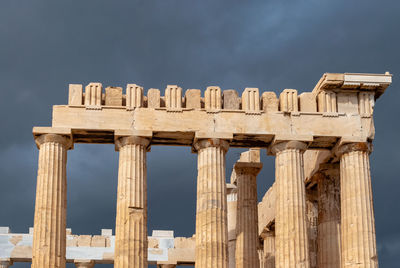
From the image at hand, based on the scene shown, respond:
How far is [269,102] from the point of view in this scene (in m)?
39.7

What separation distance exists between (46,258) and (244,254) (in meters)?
11.4

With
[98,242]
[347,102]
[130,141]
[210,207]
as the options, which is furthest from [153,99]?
[98,242]

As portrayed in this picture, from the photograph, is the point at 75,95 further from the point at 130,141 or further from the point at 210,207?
the point at 210,207

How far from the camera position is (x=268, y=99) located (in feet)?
131

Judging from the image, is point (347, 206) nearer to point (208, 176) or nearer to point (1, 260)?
point (208, 176)

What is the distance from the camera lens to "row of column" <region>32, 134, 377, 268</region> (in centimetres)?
3669

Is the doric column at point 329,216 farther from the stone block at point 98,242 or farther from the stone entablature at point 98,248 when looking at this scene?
the stone block at point 98,242

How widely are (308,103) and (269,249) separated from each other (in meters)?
12.8

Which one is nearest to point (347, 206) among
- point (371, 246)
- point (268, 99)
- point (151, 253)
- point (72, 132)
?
point (371, 246)

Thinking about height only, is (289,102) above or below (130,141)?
above

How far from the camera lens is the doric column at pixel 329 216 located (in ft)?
137

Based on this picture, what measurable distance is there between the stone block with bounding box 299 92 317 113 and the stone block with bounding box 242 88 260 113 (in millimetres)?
2112

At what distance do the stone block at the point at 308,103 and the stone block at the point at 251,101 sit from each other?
2.11 metres

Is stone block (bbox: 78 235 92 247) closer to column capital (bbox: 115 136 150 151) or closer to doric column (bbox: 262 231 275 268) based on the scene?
doric column (bbox: 262 231 275 268)
